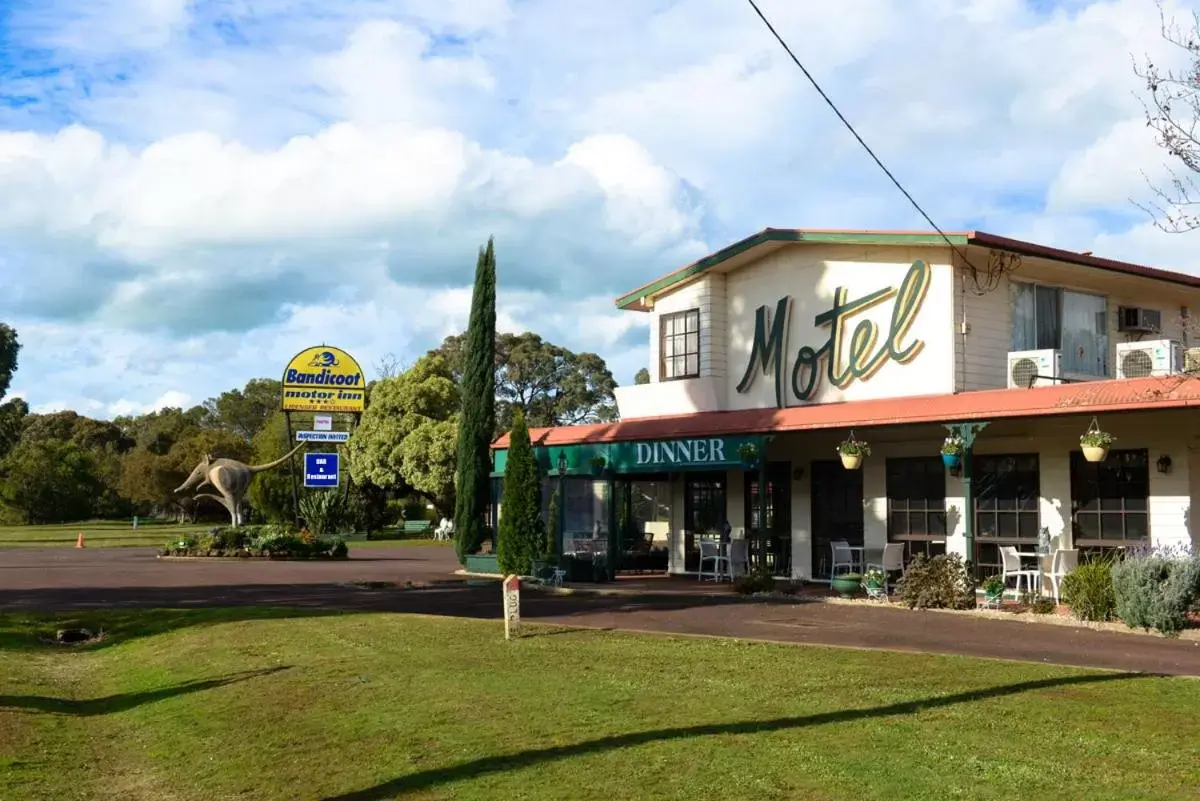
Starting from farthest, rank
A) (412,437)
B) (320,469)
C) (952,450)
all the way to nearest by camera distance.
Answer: (412,437)
(320,469)
(952,450)

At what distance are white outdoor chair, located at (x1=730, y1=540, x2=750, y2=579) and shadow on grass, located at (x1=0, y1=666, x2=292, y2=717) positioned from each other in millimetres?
11738

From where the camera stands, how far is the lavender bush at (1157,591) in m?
14.2

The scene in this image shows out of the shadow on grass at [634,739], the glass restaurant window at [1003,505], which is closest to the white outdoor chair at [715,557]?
the glass restaurant window at [1003,505]

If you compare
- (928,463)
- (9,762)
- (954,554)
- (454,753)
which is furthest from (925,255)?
(9,762)

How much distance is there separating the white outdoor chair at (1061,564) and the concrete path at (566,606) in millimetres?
1607

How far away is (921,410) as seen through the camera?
18.5 m

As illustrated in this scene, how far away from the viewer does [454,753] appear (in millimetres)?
8086

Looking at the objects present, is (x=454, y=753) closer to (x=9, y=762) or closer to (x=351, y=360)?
(x=9, y=762)

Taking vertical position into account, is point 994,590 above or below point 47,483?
below

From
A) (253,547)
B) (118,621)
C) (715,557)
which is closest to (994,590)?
(715,557)

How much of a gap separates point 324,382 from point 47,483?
36393 mm

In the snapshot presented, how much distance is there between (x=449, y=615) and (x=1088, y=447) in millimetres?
9495

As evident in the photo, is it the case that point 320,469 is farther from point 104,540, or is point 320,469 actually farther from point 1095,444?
point 1095,444

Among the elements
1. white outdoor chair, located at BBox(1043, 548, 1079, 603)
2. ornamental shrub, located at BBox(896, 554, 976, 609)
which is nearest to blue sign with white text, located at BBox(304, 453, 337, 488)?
ornamental shrub, located at BBox(896, 554, 976, 609)
